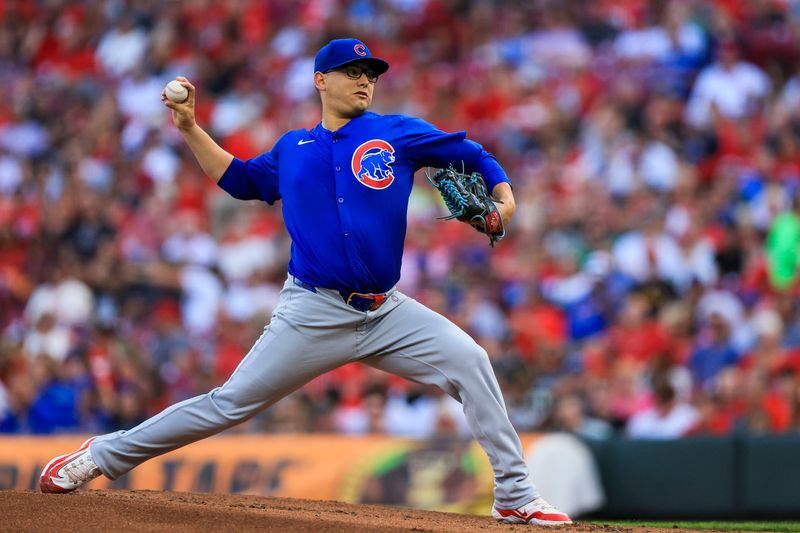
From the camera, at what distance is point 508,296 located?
1045 centimetres

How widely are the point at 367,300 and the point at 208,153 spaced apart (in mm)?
979

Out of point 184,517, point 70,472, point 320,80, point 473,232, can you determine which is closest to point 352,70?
point 320,80

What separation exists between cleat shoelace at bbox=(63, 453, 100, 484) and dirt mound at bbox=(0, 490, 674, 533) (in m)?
0.07

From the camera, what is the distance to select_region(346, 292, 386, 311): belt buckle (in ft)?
16.8

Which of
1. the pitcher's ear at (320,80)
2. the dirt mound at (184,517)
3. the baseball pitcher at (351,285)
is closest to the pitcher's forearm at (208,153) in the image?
the baseball pitcher at (351,285)

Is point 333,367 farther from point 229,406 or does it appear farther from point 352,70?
point 352,70

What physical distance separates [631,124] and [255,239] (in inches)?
145

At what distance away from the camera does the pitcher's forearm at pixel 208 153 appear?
5371mm

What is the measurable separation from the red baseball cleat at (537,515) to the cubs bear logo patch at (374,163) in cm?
151

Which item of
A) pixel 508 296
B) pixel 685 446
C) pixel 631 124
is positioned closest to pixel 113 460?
pixel 685 446

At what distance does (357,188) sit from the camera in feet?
16.7

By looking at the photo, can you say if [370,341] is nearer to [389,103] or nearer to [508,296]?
[508,296]

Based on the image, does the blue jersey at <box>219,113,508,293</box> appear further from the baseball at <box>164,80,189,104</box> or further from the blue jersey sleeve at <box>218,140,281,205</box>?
the baseball at <box>164,80,189,104</box>

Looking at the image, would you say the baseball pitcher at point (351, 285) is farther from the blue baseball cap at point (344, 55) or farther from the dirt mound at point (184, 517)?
the dirt mound at point (184, 517)
